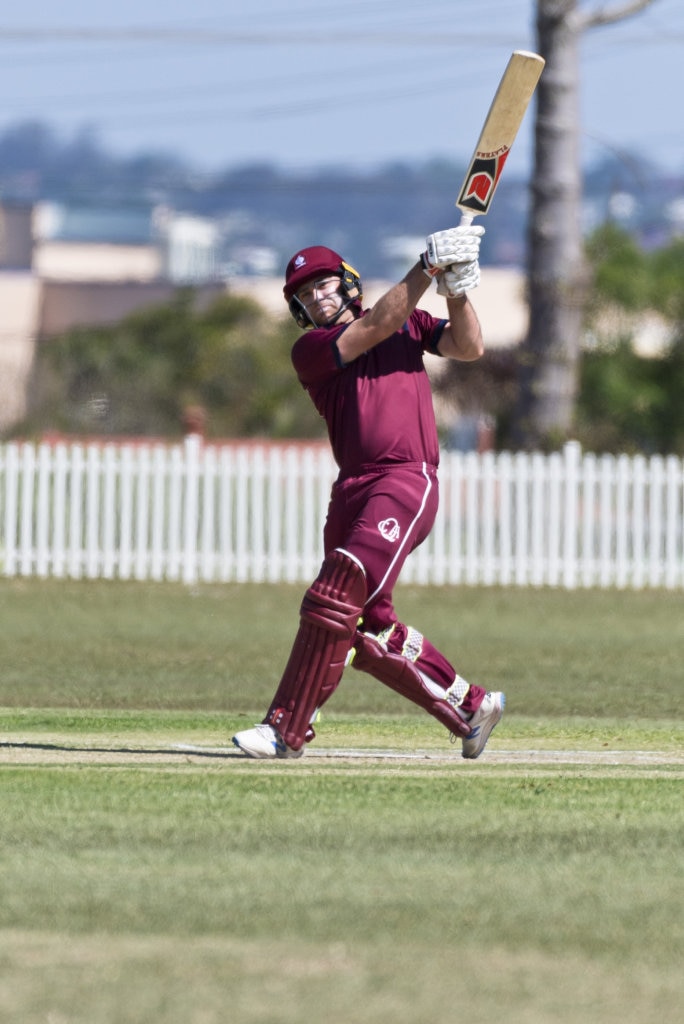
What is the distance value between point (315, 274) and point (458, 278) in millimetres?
614

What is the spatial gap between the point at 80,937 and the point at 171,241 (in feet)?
631

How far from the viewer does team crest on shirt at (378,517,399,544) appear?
23.2 feet

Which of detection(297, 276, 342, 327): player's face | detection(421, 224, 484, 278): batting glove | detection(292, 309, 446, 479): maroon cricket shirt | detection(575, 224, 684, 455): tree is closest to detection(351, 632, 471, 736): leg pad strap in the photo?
detection(292, 309, 446, 479): maroon cricket shirt

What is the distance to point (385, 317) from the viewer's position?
6922mm

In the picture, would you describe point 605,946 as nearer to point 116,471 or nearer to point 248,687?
point 248,687

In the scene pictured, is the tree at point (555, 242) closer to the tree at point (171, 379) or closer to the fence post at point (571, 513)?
the fence post at point (571, 513)

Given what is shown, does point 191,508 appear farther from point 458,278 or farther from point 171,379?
point 171,379

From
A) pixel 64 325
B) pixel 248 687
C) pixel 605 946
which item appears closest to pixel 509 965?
pixel 605 946

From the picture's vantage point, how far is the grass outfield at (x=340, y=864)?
4.12 m

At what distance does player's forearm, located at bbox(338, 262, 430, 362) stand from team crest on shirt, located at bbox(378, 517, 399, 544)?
567 millimetres

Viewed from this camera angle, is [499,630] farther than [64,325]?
No

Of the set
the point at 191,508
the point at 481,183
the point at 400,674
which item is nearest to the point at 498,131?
the point at 481,183

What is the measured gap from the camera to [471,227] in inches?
275

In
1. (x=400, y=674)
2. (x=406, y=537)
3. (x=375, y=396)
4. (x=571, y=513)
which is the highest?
(x=375, y=396)
